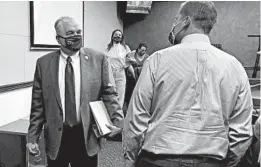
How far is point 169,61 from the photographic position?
46.9 inches

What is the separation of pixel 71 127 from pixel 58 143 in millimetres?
115

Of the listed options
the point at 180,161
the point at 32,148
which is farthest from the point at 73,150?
the point at 180,161

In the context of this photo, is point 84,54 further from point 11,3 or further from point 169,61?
point 11,3

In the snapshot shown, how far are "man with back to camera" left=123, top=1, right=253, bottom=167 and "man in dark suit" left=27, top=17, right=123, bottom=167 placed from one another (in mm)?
524

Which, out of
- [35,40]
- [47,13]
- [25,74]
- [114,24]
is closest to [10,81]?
[25,74]

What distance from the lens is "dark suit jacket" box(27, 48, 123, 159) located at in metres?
1.71

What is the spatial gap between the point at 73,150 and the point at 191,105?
35.0 inches

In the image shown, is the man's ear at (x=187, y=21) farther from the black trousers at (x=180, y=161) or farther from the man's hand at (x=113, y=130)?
the man's hand at (x=113, y=130)

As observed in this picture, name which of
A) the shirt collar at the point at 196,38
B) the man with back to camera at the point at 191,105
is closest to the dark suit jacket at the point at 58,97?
the man with back to camera at the point at 191,105

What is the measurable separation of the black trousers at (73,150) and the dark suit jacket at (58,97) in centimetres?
4

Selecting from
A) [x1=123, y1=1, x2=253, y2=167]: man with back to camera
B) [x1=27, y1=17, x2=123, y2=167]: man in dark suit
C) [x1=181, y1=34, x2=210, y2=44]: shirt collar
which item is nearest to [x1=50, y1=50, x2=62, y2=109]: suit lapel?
[x1=27, y1=17, x2=123, y2=167]: man in dark suit

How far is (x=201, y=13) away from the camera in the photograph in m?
1.22

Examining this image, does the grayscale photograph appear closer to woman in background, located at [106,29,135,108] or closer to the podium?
the podium

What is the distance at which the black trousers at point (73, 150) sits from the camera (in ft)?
5.70
